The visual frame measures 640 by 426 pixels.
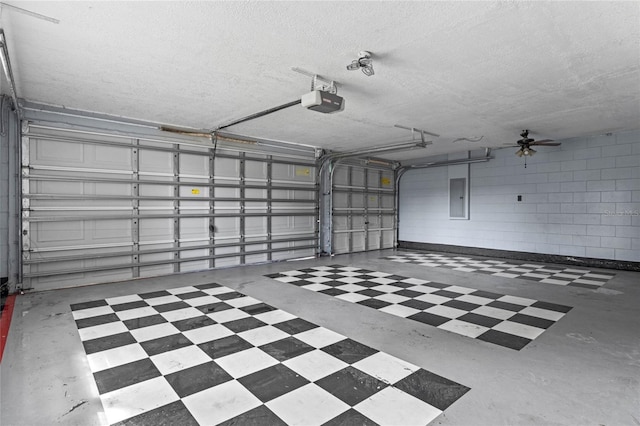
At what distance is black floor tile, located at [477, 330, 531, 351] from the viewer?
286cm

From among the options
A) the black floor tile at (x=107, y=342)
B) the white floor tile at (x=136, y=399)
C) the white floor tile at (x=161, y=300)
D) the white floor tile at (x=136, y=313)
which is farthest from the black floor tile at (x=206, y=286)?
the white floor tile at (x=136, y=399)

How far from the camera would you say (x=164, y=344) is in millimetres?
2828

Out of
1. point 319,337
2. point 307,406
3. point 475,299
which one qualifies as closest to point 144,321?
point 319,337

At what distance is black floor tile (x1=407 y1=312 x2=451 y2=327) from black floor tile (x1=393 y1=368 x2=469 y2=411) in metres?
1.13

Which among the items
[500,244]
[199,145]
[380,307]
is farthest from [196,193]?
[500,244]

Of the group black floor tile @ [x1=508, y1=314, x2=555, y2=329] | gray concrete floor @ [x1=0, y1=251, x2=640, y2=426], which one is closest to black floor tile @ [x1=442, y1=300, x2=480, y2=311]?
black floor tile @ [x1=508, y1=314, x2=555, y2=329]

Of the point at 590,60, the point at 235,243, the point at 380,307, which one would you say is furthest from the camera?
the point at 235,243

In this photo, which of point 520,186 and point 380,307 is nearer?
point 380,307

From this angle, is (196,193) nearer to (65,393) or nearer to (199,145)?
(199,145)

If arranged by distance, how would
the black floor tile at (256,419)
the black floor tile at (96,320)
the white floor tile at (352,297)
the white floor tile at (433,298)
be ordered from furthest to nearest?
the white floor tile at (352,297), the white floor tile at (433,298), the black floor tile at (96,320), the black floor tile at (256,419)

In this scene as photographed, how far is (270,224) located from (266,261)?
81 centimetres

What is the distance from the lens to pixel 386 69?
353 cm

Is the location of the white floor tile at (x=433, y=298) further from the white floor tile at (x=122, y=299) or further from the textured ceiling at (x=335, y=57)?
the white floor tile at (x=122, y=299)

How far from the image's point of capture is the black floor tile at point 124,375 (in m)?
2.19
